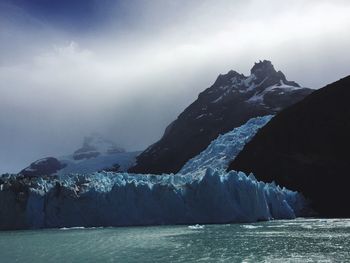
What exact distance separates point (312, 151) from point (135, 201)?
4066 centimetres

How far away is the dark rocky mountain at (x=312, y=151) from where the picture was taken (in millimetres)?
82688

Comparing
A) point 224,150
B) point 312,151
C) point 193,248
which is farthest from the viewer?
point 224,150

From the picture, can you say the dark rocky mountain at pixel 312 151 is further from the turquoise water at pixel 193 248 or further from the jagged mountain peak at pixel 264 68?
the jagged mountain peak at pixel 264 68

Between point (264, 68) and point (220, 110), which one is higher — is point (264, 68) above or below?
above

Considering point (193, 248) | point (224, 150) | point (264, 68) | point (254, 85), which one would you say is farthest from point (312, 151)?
point (264, 68)

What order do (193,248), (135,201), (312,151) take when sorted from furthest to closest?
(312,151)
(135,201)
(193,248)

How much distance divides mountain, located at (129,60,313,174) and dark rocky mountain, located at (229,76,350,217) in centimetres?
4977

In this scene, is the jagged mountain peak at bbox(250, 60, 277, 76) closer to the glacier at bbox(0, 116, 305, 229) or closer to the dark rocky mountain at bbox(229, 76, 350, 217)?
the dark rocky mountain at bbox(229, 76, 350, 217)

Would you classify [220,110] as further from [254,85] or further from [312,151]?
[312,151]

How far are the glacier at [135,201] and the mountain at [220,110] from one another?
78.8 meters

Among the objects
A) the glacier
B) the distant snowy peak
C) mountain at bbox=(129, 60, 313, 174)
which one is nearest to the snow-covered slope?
the glacier

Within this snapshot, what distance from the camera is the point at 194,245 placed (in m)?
35.2

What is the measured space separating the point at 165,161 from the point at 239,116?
2648cm

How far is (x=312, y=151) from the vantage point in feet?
288
